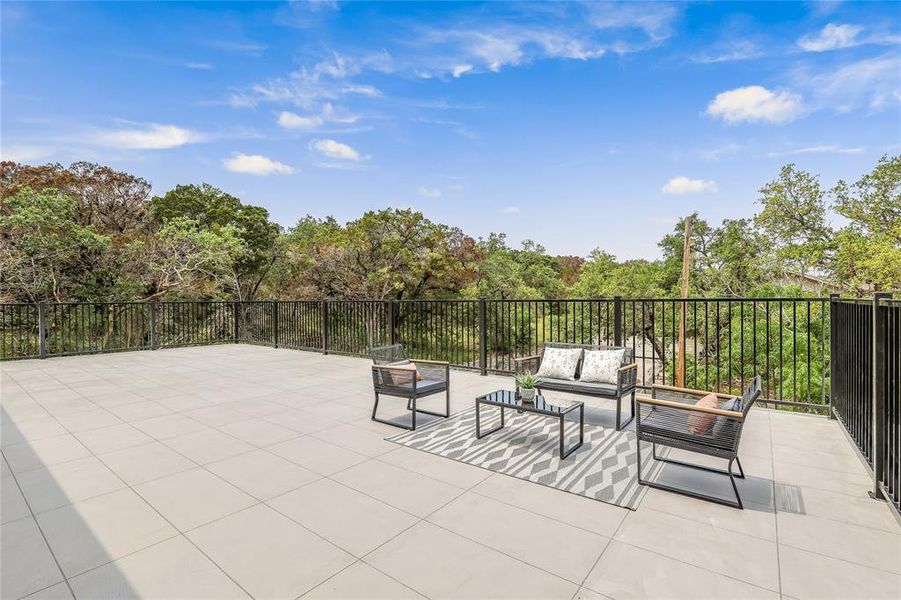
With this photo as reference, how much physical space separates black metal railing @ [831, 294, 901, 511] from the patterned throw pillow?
5.70ft

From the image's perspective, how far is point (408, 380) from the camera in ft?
13.3

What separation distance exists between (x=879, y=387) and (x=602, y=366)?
2.02 metres

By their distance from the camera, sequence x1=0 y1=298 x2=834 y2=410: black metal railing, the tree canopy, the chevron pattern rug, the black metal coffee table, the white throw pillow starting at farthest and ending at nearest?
the tree canopy < x1=0 y1=298 x2=834 y2=410: black metal railing < the white throw pillow < the black metal coffee table < the chevron pattern rug

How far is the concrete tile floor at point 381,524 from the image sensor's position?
1791 millimetres

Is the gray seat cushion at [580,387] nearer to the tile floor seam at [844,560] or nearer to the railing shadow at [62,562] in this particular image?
the tile floor seam at [844,560]

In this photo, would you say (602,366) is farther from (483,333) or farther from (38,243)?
(38,243)

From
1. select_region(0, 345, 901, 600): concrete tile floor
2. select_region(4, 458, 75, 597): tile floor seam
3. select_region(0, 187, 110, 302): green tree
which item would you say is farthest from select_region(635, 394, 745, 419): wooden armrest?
select_region(0, 187, 110, 302): green tree

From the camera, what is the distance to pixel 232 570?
188 centimetres

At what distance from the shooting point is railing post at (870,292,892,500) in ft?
8.30

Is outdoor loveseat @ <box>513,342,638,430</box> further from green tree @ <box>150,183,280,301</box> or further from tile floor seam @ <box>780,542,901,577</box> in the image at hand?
→ green tree @ <box>150,183,280,301</box>

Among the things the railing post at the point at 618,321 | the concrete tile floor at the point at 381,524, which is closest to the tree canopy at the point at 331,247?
the concrete tile floor at the point at 381,524

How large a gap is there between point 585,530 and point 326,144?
17806 millimetres

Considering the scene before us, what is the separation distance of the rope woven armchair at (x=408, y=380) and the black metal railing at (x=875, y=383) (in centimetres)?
311

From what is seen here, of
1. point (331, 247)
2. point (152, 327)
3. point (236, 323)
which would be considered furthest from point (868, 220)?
point (152, 327)
